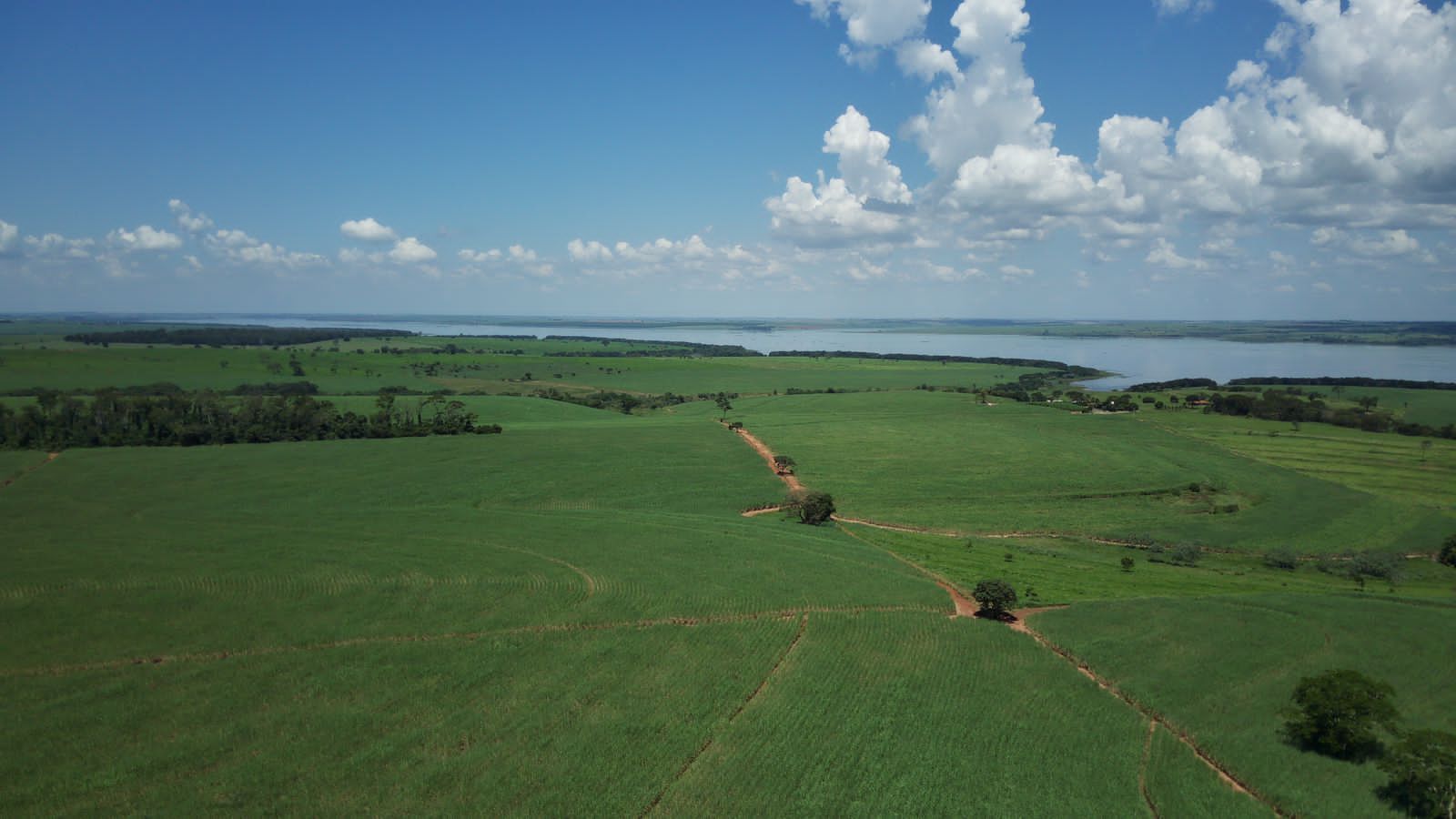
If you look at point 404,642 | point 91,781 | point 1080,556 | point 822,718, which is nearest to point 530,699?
point 404,642

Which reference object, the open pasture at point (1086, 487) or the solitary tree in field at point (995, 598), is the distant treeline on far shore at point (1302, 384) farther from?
the solitary tree in field at point (995, 598)

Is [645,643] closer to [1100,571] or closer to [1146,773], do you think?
[1146,773]

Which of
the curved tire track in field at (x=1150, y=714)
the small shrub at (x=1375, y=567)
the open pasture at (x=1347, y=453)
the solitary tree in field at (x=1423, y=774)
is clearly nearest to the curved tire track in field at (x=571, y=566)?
the curved tire track in field at (x=1150, y=714)


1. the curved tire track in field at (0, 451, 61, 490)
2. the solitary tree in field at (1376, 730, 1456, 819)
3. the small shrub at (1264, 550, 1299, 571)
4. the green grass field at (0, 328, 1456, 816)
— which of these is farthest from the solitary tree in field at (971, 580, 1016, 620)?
the curved tire track in field at (0, 451, 61, 490)

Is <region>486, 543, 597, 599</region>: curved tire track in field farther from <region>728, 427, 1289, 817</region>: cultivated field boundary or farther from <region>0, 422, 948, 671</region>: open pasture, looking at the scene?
<region>728, 427, 1289, 817</region>: cultivated field boundary

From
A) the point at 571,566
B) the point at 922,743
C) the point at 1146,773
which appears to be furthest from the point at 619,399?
the point at 1146,773
